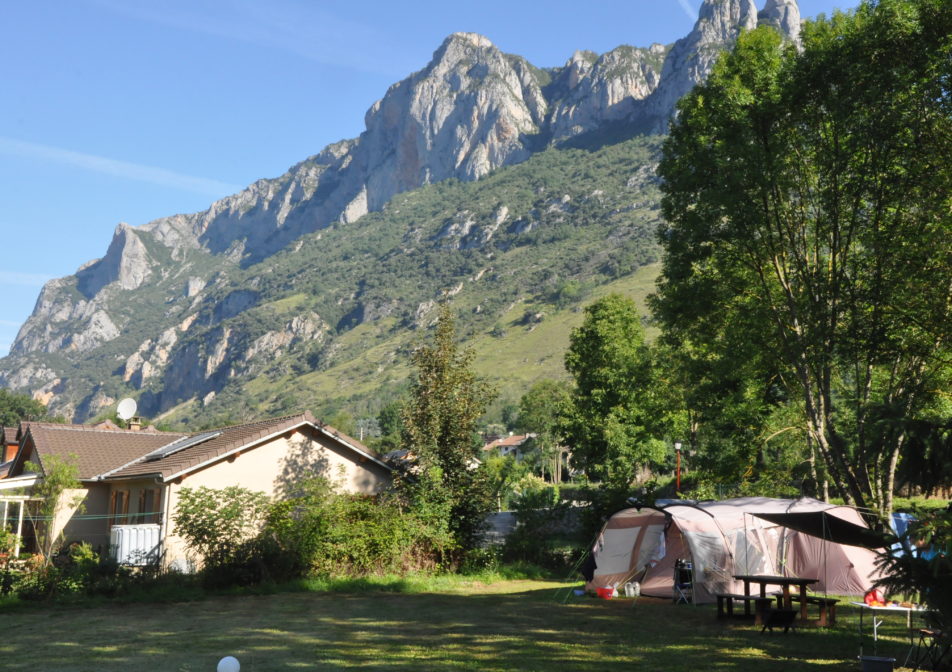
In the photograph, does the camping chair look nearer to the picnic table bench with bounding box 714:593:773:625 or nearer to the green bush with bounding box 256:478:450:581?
the picnic table bench with bounding box 714:593:773:625

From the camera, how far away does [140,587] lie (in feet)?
63.7

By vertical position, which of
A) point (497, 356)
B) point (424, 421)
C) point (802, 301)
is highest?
point (497, 356)

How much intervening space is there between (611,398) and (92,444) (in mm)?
23905

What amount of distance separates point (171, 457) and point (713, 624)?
1757 centimetres

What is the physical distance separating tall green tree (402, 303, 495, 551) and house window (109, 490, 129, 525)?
975cm

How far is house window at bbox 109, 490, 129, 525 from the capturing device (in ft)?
87.4

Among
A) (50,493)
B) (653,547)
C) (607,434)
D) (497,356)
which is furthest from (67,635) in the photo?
(497,356)

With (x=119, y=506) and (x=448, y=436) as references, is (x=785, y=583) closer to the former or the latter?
(x=448, y=436)

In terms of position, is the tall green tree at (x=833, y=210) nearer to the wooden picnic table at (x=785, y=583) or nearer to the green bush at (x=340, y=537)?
the wooden picnic table at (x=785, y=583)

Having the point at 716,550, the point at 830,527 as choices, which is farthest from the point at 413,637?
the point at 716,550

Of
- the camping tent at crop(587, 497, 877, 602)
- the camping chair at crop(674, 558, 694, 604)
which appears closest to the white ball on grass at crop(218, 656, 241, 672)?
the camping tent at crop(587, 497, 877, 602)

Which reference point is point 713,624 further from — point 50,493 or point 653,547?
point 50,493

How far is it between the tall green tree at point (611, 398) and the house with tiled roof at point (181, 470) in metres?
16.8

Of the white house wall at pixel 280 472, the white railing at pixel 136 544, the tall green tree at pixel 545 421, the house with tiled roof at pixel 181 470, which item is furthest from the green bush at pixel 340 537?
the tall green tree at pixel 545 421
